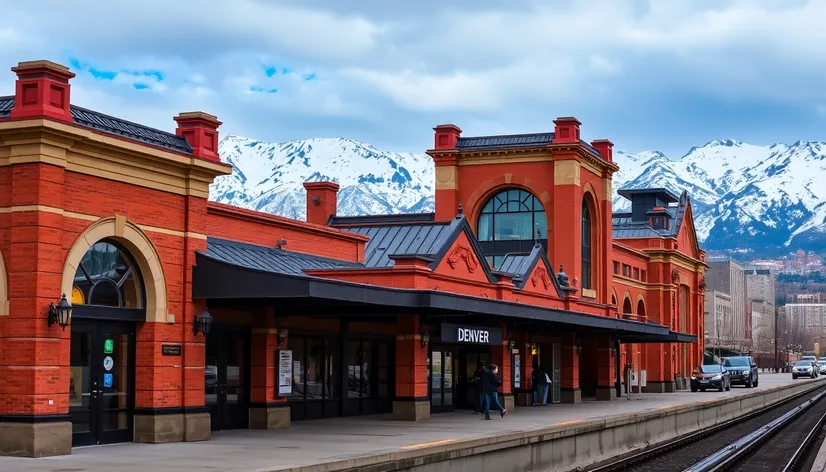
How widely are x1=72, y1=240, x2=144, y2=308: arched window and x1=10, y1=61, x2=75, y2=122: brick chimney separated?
114 inches

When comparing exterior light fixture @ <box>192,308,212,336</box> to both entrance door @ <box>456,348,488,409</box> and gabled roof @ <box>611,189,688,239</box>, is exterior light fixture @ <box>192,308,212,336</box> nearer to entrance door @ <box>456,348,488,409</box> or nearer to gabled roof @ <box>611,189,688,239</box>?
entrance door @ <box>456,348,488,409</box>

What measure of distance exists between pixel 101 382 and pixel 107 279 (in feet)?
6.77

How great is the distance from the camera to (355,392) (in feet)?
119

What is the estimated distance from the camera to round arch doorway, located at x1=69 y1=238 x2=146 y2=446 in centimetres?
2327

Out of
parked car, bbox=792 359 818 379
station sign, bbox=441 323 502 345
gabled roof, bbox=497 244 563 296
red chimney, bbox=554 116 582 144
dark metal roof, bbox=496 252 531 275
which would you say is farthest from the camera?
parked car, bbox=792 359 818 379

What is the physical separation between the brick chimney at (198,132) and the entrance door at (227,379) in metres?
4.32

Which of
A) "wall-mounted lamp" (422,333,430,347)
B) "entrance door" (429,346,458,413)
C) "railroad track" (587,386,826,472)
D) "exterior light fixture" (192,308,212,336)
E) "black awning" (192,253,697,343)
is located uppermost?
"black awning" (192,253,697,343)

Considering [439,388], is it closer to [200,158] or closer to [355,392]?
[355,392]

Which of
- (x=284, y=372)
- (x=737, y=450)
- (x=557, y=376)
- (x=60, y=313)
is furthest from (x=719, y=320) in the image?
(x=60, y=313)

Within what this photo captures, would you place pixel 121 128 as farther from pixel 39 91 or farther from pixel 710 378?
pixel 710 378

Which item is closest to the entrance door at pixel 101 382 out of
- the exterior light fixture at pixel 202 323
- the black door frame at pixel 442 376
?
the exterior light fixture at pixel 202 323

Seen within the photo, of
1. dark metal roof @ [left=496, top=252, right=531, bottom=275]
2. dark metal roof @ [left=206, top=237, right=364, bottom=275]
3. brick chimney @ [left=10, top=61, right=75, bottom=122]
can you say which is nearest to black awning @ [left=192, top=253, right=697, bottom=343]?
dark metal roof @ [left=206, top=237, right=364, bottom=275]

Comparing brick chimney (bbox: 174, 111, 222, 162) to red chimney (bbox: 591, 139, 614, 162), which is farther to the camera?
red chimney (bbox: 591, 139, 614, 162)

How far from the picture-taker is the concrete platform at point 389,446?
63.7 ft
